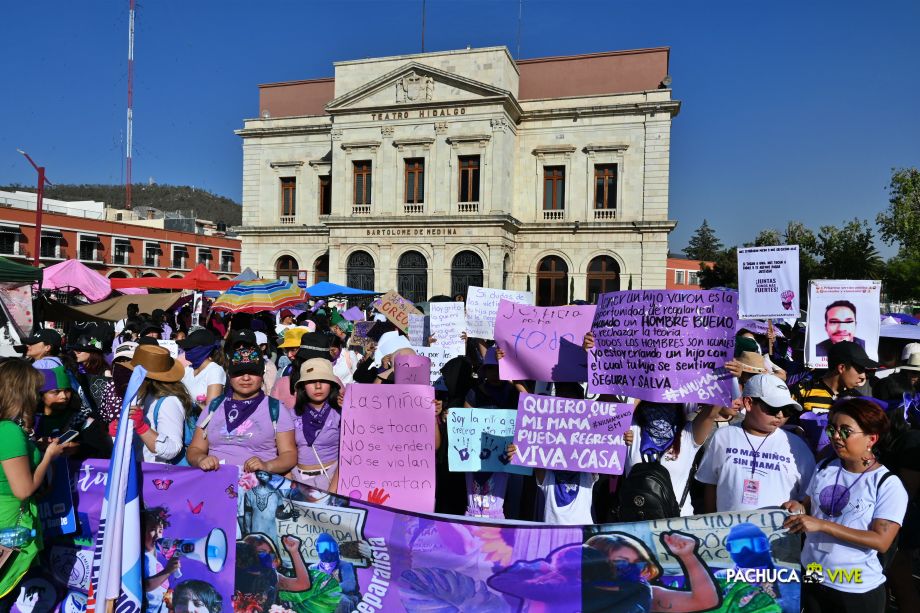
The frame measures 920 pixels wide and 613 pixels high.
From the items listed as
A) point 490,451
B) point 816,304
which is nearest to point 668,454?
point 490,451

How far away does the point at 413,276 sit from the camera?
29.0 meters

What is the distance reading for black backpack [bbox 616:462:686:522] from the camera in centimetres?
337

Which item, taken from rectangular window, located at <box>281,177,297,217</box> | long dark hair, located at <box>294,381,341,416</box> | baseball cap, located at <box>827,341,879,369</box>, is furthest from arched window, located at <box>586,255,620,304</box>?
long dark hair, located at <box>294,381,341,416</box>

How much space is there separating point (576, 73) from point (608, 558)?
30676mm

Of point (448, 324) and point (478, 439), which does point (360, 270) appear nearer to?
point (448, 324)

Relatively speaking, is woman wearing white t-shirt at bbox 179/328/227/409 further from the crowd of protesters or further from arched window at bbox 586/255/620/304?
arched window at bbox 586/255/620/304

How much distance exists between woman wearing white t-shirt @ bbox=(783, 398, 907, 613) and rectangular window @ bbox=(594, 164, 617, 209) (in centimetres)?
2675

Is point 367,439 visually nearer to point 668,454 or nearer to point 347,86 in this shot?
point 668,454

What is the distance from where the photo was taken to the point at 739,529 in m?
3.01

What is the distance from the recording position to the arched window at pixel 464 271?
27922 millimetres

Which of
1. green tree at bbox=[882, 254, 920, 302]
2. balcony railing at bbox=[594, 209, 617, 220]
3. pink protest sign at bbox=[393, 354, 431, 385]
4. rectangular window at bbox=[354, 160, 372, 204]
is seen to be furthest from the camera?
rectangular window at bbox=[354, 160, 372, 204]

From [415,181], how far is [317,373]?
26458 mm

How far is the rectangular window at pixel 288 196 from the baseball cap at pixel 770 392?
3193 centimetres

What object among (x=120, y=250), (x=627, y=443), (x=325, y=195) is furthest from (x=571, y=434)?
(x=120, y=250)
